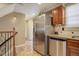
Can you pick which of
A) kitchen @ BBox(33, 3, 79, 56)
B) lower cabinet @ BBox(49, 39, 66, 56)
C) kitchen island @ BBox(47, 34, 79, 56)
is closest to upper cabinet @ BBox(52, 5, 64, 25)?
kitchen @ BBox(33, 3, 79, 56)

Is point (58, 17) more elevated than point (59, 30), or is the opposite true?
point (58, 17)

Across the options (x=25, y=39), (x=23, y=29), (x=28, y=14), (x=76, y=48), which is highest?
(x=28, y=14)

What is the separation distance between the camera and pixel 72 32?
354cm

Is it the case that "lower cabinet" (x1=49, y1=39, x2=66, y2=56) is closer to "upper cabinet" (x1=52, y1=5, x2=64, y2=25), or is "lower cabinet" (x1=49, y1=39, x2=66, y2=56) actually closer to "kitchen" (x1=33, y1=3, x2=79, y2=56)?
"kitchen" (x1=33, y1=3, x2=79, y2=56)

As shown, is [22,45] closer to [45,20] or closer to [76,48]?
[76,48]

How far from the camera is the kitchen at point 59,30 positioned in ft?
10.3

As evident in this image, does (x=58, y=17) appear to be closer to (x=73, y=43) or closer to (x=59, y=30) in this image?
(x=59, y=30)

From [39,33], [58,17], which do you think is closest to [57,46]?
[58,17]

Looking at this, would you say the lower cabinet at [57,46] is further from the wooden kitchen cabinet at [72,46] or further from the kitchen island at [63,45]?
the wooden kitchen cabinet at [72,46]

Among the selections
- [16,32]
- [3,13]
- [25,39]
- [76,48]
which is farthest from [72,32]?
[3,13]

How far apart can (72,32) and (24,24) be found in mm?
1370

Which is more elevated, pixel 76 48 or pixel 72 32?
pixel 72 32

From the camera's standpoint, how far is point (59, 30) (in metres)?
3.81

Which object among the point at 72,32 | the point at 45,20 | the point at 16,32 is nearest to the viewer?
the point at 16,32
